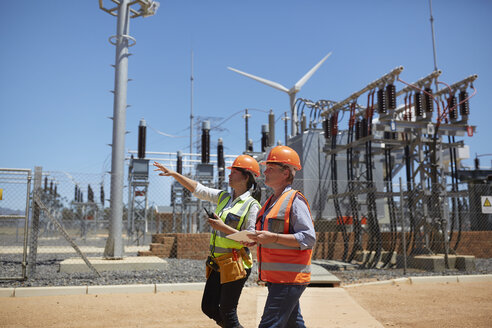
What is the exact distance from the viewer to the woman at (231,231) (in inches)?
136

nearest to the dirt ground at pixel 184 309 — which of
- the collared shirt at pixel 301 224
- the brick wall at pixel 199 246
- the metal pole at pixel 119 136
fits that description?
the collared shirt at pixel 301 224

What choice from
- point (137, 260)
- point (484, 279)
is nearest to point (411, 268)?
point (484, 279)

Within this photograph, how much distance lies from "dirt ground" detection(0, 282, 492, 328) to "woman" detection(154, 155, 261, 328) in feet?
6.57

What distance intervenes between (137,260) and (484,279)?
8702mm

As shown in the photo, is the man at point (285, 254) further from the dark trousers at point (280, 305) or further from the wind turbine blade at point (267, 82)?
the wind turbine blade at point (267, 82)

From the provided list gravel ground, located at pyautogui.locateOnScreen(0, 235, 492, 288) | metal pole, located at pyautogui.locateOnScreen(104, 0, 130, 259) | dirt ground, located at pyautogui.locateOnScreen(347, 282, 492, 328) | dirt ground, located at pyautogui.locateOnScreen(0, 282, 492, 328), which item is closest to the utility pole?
metal pole, located at pyautogui.locateOnScreen(104, 0, 130, 259)

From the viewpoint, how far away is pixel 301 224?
2830 millimetres

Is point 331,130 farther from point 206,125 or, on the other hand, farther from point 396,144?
point 206,125

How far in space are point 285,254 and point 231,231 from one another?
541mm

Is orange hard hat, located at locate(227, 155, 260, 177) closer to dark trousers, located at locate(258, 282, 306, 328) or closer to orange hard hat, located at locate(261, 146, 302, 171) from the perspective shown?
orange hard hat, located at locate(261, 146, 302, 171)

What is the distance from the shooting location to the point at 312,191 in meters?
15.5

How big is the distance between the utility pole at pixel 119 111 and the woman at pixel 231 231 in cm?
747

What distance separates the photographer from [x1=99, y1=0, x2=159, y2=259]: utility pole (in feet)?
35.2

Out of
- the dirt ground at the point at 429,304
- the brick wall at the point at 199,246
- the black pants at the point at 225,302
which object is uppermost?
the black pants at the point at 225,302
